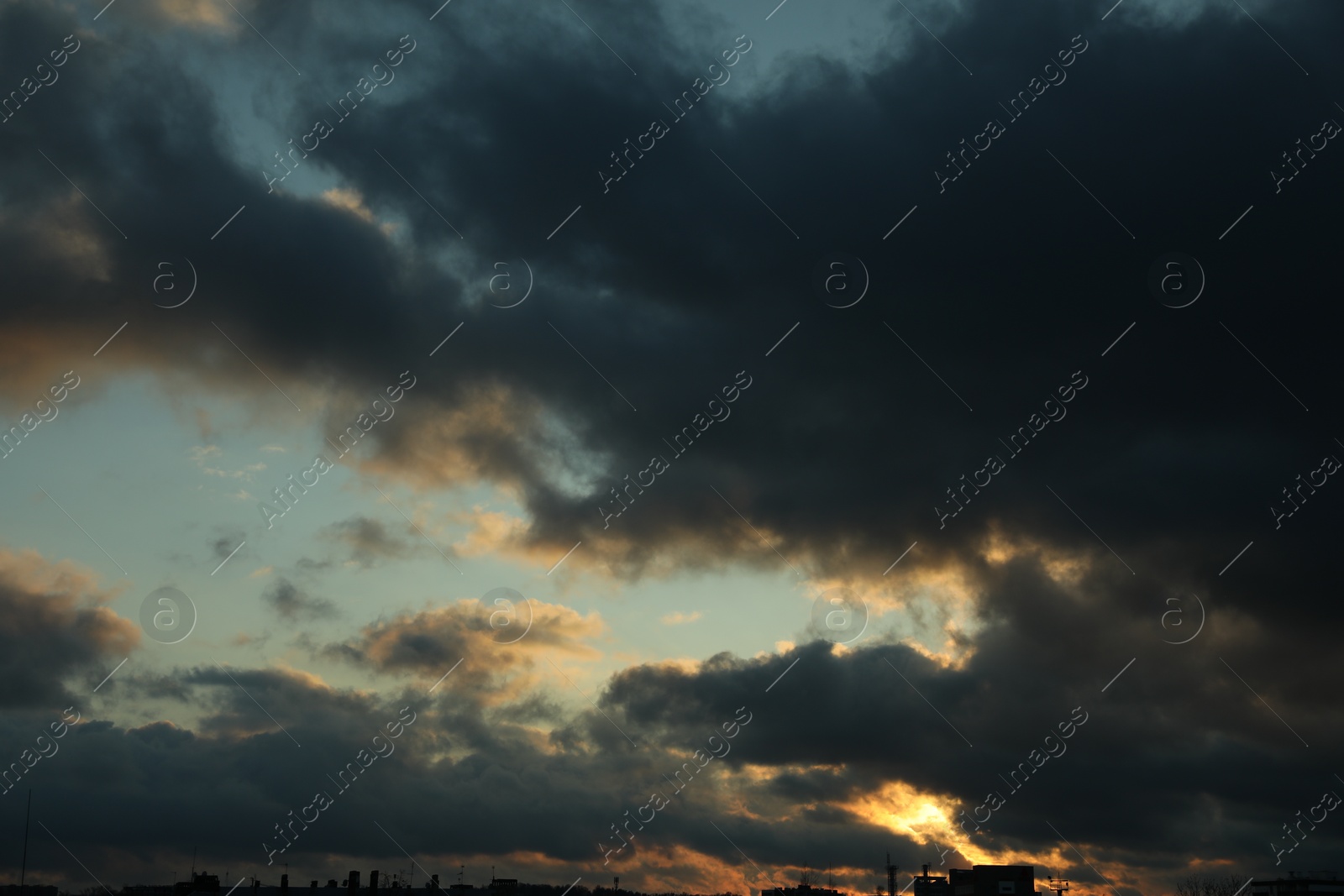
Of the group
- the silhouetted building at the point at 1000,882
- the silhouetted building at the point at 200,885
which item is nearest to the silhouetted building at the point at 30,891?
the silhouetted building at the point at 200,885

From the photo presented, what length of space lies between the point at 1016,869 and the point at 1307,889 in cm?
3671

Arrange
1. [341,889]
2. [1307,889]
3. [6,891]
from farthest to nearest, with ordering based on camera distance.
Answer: [6,891]
[341,889]
[1307,889]

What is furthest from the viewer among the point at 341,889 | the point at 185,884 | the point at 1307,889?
the point at 341,889

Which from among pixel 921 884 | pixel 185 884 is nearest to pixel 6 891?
pixel 185 884

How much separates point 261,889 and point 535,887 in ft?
164

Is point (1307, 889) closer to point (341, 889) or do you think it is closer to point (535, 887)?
point (535, 887)

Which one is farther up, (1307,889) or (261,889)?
(1307,889)

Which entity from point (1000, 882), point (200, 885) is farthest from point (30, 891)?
point (1000, 882)

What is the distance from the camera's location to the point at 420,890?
172375 millimetres

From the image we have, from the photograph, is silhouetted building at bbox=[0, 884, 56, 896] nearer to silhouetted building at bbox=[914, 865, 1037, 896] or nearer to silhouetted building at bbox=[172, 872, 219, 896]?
silhouetted building at bbox=[172, 872, 219, 896]

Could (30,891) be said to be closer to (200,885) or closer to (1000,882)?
(200,885)

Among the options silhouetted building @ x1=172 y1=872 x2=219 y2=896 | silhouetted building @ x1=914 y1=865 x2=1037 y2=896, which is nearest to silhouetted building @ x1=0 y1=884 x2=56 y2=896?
silhouetted building @ x1=172 y1=872 x2=219 y2=896

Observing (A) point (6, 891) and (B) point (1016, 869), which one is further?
(A) point (6, 891)

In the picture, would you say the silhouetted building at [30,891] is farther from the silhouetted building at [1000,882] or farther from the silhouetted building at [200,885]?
the silhouetted building at [1000,882]
